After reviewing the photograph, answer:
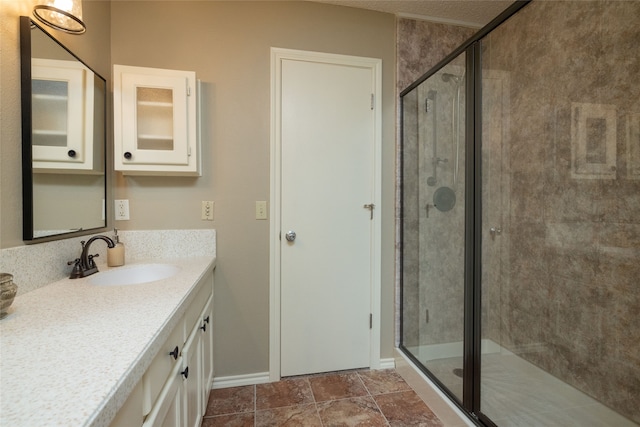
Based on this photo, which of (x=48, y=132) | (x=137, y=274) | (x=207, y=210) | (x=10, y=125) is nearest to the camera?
(x=10, y=125)

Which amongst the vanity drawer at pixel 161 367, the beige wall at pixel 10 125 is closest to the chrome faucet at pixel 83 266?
the beige wall at pixel 10 125

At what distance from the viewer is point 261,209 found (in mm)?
1785

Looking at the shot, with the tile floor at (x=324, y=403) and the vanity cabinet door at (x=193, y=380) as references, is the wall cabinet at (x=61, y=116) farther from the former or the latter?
the tile floor at (x=324, y=403)

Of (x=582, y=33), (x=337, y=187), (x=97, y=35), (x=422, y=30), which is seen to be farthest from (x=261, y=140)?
(x=582, y=33)

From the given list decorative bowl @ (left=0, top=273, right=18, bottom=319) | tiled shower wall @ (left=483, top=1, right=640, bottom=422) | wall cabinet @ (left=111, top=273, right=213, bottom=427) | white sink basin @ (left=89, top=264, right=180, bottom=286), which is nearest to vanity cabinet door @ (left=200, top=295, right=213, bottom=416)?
wall cabinet @ (left=111, top=273, right=213, bottom=427)

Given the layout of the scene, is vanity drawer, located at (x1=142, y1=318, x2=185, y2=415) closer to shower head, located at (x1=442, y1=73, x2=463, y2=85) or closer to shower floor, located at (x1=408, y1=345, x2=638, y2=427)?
shower floor, located at (x1=408, y1=345, x2=638, y2=427)

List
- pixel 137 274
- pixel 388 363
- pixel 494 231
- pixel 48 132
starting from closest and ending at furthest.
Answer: pixel 48 132 < pixel 137 274 < pixel 494 231 < pixel 388 363

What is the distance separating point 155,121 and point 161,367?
51.7 inches

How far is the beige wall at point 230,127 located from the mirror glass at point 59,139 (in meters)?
0.26

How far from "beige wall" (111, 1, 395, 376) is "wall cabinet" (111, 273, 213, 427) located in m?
0.26

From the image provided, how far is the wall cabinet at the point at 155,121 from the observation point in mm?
1472

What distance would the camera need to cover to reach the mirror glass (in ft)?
3.43

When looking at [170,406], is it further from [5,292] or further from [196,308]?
[5,292]

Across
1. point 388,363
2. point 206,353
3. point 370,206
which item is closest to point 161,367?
point 206,353
